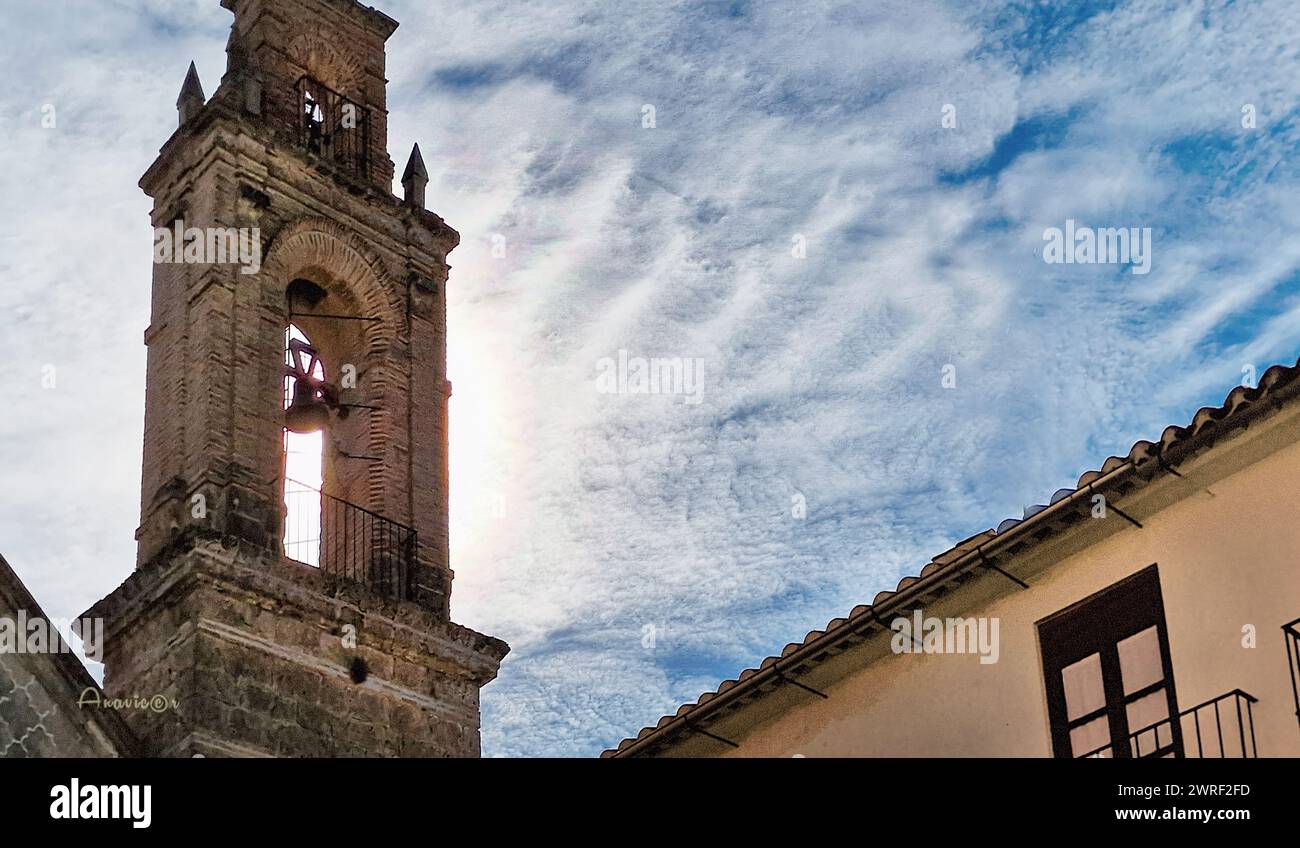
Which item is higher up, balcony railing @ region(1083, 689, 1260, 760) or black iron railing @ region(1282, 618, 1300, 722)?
black iron railing @ region(1282, 618, 1300, 722)

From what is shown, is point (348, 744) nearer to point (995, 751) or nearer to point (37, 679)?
point (37, 679)

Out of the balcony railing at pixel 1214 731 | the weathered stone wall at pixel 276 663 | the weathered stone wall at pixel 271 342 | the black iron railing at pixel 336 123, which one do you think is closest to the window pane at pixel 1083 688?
the balcony railing at pixel 1214 731

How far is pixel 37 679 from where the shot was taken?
1752 cm

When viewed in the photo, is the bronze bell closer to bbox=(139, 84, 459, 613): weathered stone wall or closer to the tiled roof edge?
bbox=(139, 84, 459, 613): weathered stone wall

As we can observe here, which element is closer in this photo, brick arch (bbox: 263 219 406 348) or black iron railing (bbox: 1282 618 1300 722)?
black iron railing (bbox: 1282 618 1300 722)

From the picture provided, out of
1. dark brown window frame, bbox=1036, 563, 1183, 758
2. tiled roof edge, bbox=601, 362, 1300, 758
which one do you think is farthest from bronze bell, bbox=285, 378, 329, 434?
dark brown window frame, bbox=1036, 563, 1183, 758

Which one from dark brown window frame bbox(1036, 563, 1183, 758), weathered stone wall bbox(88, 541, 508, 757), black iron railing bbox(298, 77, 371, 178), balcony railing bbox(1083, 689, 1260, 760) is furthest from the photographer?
black iron railing bbox(298, 77, 371, 178)

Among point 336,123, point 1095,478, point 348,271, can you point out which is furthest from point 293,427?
point 1095,478

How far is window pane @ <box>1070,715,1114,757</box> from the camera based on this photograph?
1456 centimetres

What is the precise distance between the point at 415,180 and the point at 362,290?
1.66 m

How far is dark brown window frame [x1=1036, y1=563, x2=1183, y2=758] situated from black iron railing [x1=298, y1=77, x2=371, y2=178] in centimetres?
1018

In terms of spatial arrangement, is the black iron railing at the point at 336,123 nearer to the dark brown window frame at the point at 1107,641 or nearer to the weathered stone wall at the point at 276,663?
the weathered stone wall at the point at 276,663

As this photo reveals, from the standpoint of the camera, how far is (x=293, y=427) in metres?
21.6
